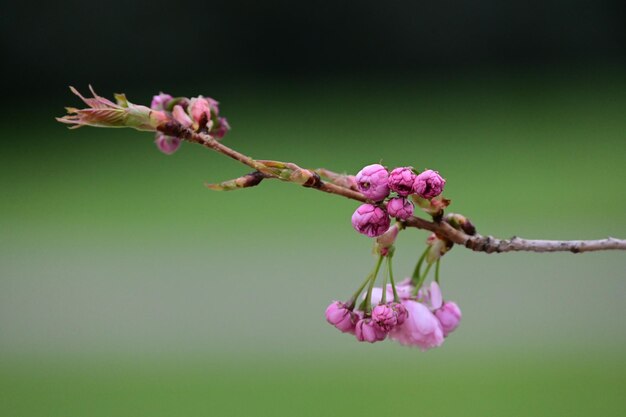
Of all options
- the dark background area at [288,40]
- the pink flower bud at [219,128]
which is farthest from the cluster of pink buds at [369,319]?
the dark background area at [288,40]

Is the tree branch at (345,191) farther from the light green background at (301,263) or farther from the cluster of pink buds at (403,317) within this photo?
the light green background at (301,263)

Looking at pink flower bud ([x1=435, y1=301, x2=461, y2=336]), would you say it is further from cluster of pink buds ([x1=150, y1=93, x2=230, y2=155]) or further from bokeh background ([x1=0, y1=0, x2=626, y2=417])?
bokeh background ([x1=0, y1=0, x2=626, y2=417])

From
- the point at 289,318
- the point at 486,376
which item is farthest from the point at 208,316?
the point at 486,376

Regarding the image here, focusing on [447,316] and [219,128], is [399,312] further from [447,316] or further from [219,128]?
[219,128]

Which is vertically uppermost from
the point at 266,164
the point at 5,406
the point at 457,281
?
the point at 457,281

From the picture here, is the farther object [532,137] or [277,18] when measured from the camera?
[277,18]

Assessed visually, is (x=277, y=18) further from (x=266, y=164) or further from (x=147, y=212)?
(x=266, y=164)
